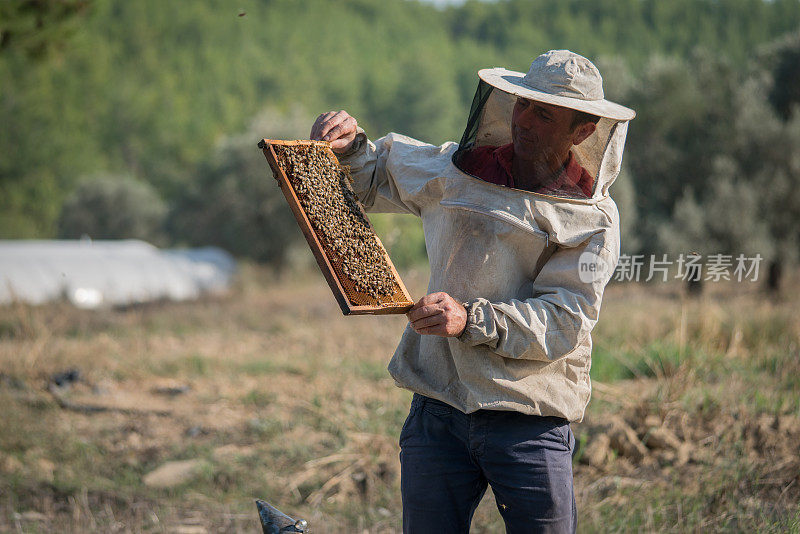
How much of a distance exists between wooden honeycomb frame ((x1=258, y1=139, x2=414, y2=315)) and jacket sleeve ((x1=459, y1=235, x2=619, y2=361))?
24 cm

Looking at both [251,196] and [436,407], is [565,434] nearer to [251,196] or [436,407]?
[436,407]

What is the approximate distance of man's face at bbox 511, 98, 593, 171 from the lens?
6.99 ft

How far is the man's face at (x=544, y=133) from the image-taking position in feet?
6.99

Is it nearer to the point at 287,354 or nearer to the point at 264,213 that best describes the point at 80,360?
Answer: the point at 287,354

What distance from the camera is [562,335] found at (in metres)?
2.07

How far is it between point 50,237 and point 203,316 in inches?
1685

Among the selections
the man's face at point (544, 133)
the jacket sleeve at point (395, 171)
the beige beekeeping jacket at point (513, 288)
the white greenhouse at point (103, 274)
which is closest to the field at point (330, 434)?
the beige beekeeping jacket at point (513, 288)

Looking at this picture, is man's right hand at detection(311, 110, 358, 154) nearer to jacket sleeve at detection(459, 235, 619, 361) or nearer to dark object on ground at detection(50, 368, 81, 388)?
jacket sleeve at detection(459, 235, 619, 361)

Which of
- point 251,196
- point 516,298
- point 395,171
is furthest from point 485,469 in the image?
point 251,196

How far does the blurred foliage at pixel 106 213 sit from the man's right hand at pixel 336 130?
1635 inches

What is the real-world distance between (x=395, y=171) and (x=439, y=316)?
0.71 meters

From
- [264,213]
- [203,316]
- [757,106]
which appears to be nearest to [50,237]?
[264,213]

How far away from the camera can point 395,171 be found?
8.16 feet

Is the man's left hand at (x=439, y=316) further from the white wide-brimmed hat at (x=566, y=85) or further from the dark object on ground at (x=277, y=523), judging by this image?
the dark object on ground at (x=277, y=523)
